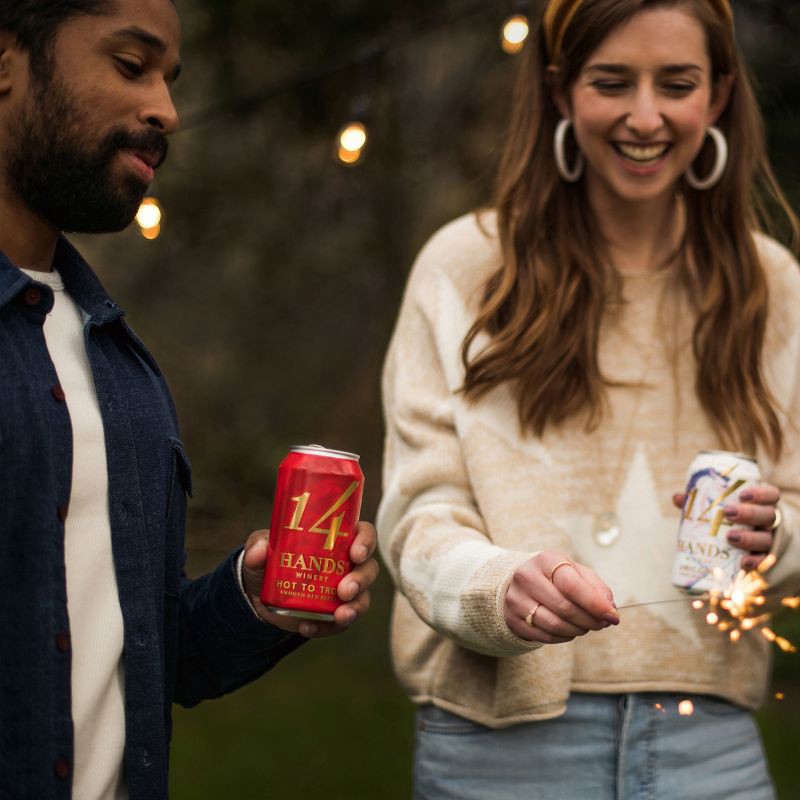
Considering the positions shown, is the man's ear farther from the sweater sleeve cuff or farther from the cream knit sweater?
the sweater sleeve cuff

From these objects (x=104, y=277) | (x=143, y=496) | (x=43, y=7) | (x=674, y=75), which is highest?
(x=104, y=277)

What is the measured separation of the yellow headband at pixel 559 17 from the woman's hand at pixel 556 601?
98cm

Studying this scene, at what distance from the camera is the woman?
6.88 ft

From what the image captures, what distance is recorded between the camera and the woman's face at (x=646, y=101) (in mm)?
2197

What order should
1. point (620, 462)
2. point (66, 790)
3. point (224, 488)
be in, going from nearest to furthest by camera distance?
point (66, 790)
point (620, 462)
point (224, 488)

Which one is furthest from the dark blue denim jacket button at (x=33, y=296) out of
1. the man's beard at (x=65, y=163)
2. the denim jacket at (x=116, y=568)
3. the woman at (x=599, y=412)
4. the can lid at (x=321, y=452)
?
the woman at (x=599, y=412)

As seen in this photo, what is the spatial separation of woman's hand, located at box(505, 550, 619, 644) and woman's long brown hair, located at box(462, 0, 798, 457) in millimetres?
419

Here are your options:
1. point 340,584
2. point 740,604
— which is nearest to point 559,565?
point 340,584

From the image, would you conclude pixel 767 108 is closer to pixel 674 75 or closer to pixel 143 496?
pixel 674 75

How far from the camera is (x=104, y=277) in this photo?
652cm

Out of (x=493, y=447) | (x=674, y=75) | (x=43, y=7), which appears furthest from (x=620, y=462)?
(x=43, y=7)

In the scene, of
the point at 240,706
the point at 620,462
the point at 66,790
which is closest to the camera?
the point at 66,790

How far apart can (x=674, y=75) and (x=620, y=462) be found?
664 mm

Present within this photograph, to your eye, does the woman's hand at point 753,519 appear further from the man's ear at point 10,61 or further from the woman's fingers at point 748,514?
the man's ear at point 10,61
